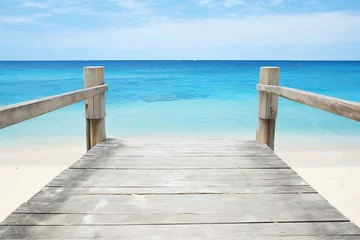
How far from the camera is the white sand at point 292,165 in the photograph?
5.10 meters

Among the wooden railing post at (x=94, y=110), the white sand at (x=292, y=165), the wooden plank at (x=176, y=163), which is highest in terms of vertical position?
the wooden railing post at (x=94, y=110)

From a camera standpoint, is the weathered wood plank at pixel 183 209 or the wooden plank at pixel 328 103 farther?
the weathered wood plank at pixel 183 209

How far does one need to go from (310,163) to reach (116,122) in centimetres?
789

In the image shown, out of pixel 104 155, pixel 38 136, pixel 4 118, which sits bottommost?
pixel 38 136

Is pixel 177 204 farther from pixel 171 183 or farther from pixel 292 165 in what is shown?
pixel 292 165

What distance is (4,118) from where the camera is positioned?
4.61 feet

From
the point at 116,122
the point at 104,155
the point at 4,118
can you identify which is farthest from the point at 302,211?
the point at 116,122

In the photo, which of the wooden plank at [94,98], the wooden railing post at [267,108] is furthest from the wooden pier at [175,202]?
the wooden railing post at [267,108]

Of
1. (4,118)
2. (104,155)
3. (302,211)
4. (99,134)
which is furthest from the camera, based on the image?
(99,134)

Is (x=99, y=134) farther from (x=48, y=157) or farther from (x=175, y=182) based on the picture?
(x=48, y=157)

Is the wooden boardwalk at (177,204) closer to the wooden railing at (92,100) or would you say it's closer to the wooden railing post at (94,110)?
the wooden railing at (92,100)

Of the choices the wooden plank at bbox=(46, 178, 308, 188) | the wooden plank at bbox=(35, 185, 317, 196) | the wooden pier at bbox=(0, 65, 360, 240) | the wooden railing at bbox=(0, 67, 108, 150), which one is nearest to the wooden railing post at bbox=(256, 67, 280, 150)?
the wooden pier at bbox=(0, 65, 360, 240)

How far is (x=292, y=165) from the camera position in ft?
24.0

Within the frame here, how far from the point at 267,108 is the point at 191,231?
2.42 meters
